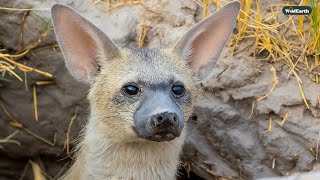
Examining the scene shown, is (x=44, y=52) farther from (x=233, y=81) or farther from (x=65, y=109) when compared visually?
(x=233, y=81)

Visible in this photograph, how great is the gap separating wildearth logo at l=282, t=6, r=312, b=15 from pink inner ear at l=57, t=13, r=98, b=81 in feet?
5.84

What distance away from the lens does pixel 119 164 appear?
5547 millimetres

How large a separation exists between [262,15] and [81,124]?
2.13m

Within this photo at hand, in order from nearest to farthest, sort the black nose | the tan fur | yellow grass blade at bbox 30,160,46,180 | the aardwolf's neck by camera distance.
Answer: the black nose < the tan fur < the aardwolf's neck < yellow grass blade at bbox 30,160,46,180

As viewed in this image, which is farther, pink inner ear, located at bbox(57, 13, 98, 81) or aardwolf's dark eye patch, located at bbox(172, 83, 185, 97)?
pink inner ear, located at bbox(57, 13, 98, 81)

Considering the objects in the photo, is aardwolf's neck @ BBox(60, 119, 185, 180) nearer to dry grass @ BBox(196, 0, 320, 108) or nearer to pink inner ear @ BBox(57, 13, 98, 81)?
pink inner ear @ BBox(57, 13, 98, 81)

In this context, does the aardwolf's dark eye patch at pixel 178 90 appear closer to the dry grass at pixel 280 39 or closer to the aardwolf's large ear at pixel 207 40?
the aardwolf's large ear at pixel 207 40

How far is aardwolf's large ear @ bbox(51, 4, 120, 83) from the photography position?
5.49m

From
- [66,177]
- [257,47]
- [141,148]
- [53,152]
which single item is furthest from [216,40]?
[53,152]

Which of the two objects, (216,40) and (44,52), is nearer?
(216,40)

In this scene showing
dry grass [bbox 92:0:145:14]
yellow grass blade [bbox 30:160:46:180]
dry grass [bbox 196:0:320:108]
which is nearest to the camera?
dry grass [bbox 196:0:320:108]

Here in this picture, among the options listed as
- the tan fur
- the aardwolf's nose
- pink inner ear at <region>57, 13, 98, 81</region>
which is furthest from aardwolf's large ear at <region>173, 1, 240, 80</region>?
the aardwolf's nose

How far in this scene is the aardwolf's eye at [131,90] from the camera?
529 centimetres

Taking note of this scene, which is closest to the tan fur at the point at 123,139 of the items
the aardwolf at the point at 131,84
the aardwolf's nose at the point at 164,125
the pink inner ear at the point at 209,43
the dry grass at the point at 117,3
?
the aardwolf at the point at 131,84
